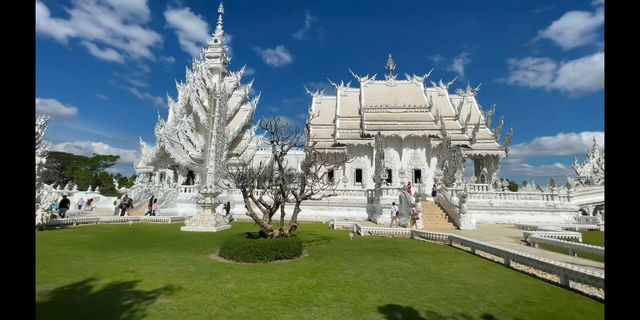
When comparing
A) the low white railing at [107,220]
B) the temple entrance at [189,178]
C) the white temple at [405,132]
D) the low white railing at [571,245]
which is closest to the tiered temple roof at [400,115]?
the white temple at [405,132]

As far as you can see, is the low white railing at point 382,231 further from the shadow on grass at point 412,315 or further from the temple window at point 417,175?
the temple window at point 417,175

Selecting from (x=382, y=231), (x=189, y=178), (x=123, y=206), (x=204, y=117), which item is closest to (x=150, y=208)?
(x=123, y=206)

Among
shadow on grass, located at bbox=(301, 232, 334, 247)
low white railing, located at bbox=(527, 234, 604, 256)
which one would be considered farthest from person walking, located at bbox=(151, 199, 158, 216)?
low white railing, located at bbox=(527, 234, 604, 256)

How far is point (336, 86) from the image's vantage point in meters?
39.2

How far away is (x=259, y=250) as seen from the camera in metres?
9.37

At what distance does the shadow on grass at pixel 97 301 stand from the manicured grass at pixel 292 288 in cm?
1

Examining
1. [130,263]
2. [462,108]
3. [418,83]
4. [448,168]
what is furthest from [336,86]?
[130,263]

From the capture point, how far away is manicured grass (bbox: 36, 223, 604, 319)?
5.71 m

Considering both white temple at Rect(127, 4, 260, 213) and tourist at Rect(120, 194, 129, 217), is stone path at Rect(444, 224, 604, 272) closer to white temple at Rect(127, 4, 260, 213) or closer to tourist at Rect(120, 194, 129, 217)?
white temple at Rect(127, 4, 260, 213)

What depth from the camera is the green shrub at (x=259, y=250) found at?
30.6ft

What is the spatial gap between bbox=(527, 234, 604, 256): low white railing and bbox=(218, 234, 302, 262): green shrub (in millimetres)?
7995

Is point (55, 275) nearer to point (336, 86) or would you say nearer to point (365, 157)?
point (365, 157)

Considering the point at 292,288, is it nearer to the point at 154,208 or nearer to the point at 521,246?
the point at 521,246
